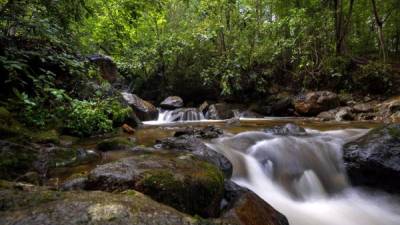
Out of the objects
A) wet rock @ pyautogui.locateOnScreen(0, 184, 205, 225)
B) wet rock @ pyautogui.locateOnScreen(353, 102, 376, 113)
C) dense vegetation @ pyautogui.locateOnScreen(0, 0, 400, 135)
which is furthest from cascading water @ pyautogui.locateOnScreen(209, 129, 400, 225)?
dense vegetation @ pyautogui.locateOnScreen(0, 0, 400, 135)

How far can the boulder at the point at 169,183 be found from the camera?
2.43 m

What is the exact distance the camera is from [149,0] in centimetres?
465

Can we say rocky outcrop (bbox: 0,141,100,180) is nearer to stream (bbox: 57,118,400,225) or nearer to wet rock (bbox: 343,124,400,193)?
stream (bbox: 57,118,400,225)

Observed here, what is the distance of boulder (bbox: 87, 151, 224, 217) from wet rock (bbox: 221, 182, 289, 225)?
0.18 m

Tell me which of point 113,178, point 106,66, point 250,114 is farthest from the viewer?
point 250,114

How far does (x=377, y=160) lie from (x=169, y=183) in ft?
12.2

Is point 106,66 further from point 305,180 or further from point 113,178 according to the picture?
point 113,178

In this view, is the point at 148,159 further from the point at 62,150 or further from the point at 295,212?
the point at 295,212

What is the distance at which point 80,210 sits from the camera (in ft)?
4.99

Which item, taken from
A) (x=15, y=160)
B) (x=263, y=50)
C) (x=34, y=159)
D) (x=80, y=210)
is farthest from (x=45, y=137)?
(x=263, y=50)

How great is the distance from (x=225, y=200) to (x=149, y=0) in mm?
3347

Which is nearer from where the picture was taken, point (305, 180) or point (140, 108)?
point (305, 180)

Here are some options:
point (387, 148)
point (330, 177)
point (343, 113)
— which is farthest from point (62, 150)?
point (343, 113)

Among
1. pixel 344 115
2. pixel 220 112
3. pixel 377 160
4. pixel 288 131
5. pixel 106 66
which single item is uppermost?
pixel 106 66
